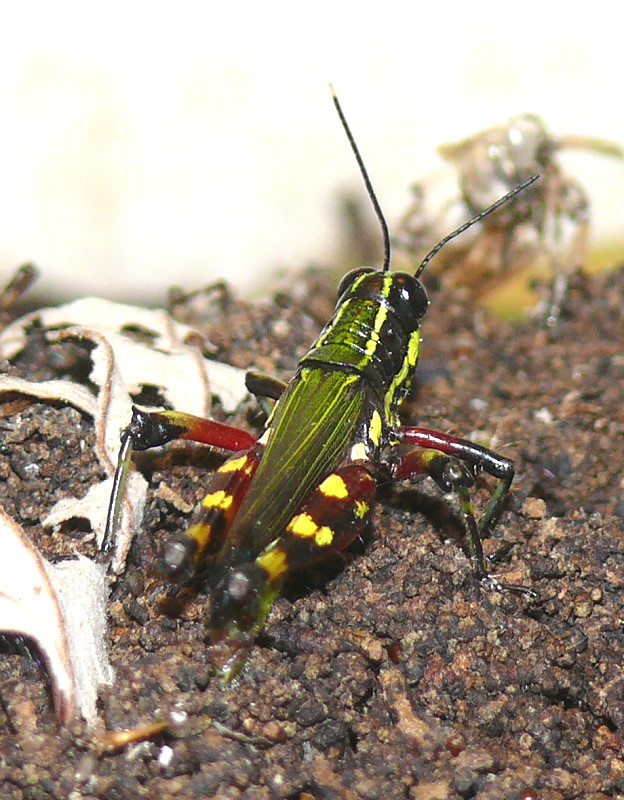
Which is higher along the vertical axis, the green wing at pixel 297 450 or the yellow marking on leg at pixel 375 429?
the green wing at pixel 297 450

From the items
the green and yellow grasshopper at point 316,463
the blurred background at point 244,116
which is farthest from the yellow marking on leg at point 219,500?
the blurred background at point 244,116

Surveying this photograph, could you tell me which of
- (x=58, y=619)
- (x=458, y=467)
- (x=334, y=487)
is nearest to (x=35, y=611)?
(x=58, y=619)

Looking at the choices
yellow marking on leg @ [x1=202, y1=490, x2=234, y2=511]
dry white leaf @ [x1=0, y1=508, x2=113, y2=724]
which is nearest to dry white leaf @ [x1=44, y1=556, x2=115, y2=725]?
dry white leaf @ [x1=0, y1=508, x2=113, y2=724]

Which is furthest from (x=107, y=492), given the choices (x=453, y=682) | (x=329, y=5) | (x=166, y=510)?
(x=329, y=5)

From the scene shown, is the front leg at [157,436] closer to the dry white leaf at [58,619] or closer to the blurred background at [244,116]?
the dry white leaf at [58,619]

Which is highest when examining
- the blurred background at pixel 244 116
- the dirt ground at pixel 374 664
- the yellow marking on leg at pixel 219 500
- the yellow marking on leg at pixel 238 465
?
the blurred background at pixel 244 116

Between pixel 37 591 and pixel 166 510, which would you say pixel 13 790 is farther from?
pixel 166 510

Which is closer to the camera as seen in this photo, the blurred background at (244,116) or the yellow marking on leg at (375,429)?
the yellow marking on leg at (375,429)
